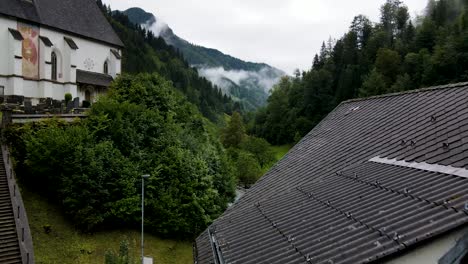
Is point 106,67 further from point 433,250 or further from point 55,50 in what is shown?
point 433,250

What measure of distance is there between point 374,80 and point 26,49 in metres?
59.1

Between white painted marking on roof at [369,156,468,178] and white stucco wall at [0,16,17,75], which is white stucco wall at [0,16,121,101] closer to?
white stucco wall at [0,16,17,75]

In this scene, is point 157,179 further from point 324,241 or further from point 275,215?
point 324,241

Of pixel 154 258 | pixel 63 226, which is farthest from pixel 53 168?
pixel 154 258

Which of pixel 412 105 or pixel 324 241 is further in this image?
pixel 412 105

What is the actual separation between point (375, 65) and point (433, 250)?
86.0 meters

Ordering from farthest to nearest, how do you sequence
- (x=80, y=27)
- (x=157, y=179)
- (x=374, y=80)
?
(x=374, y=80), (x=80, y=27), (x=157, y=179)

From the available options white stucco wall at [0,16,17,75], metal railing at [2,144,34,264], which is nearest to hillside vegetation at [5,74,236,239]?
metal railing at [2,144,34,264]

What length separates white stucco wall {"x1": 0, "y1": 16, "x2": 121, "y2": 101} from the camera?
1345 inches

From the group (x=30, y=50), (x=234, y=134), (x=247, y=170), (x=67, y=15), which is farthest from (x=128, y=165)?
(x=234, y=134)

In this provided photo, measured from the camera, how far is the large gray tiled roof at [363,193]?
4336 millimetres

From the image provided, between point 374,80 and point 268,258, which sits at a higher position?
point 374,80

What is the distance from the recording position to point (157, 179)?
25922mm

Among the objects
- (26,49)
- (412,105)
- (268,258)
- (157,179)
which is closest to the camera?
(268,258)
